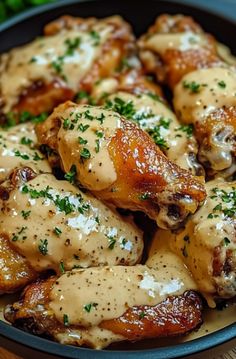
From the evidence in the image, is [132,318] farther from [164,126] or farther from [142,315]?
[164,126]

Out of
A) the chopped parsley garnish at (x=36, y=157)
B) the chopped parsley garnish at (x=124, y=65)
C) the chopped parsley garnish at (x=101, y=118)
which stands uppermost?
the chopped parsley garnish at (x=101, y=118)

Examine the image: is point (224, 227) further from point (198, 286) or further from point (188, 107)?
point (188, 107)

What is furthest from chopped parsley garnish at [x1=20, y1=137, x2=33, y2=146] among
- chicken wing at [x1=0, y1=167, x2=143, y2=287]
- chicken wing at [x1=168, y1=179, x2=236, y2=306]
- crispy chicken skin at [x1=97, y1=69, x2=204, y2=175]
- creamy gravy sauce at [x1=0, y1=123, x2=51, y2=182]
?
chicken wing at [x1=168, y1=179, x2=236, y2=306]

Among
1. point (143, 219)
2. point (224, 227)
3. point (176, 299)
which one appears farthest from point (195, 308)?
point (143, 219)

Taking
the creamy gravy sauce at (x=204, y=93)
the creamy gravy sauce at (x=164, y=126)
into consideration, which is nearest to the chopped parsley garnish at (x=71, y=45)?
the creamy gravy sauce at (x=164, y=126)

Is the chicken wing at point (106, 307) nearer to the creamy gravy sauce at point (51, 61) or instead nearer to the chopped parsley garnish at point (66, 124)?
the chopped parsley garnish at point (66, 124)

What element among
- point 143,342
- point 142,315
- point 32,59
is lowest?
point 143,342

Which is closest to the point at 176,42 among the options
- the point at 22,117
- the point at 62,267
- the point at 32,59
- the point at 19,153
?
the point at 32,59
